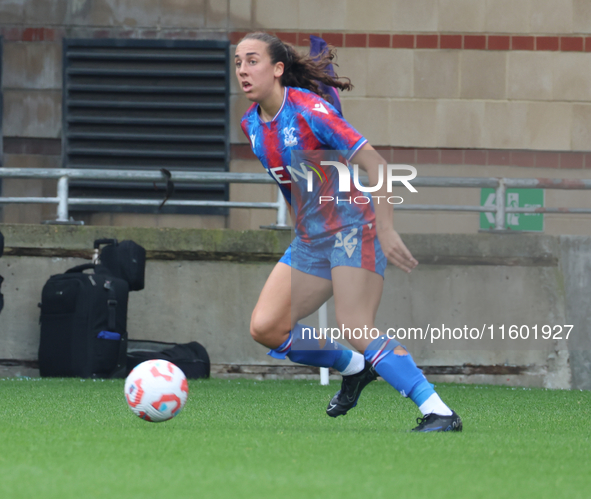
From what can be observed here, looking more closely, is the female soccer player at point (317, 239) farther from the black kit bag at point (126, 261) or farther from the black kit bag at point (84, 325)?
the black kit bag at point (126, 261)

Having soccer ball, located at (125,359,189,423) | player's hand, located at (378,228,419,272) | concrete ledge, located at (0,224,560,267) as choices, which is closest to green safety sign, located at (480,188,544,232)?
concrete ledge, located at (0,224,560,267)

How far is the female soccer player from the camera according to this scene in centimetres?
436

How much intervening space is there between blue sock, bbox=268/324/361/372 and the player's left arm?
0.79 metres

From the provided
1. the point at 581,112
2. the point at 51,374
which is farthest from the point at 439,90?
the point at 51,374

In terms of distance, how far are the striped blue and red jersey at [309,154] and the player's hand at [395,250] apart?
1.43 feet

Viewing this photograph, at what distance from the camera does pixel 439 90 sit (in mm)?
11461

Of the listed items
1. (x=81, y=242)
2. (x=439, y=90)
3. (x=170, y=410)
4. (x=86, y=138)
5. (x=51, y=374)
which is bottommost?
(x=51, y=374)

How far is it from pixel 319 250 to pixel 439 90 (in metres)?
7.36

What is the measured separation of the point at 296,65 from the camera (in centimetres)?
477

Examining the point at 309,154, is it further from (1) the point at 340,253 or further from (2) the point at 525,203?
(2) the point at 525,203

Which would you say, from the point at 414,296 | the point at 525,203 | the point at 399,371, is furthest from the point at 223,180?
the point at 399,371

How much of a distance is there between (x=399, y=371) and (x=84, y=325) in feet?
14.4

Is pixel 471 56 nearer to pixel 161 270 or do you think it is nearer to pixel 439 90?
pixel 439 90

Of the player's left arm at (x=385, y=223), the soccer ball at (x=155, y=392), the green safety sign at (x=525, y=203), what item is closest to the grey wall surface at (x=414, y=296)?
the green safety sign at (x=525, y=203)
